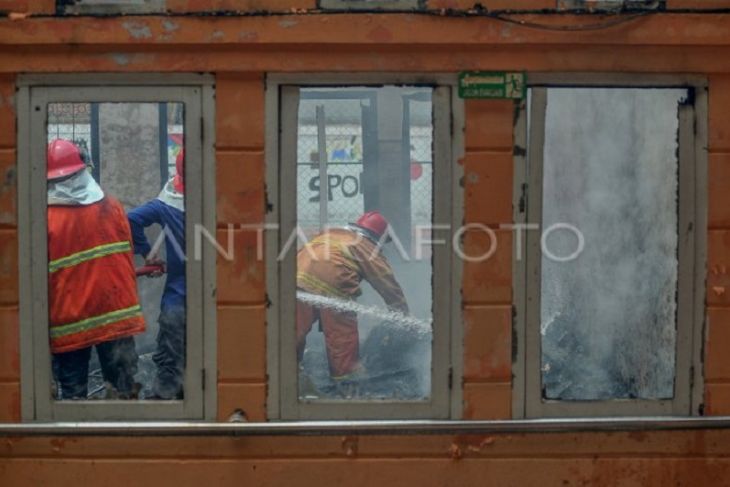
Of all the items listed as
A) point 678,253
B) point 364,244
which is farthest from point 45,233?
point 678,253

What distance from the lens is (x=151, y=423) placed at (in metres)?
6.93

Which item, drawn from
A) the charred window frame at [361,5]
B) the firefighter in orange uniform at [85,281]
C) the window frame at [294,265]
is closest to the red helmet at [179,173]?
the firefighter in orange uniform at [85,281]

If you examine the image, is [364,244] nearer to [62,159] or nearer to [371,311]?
[371,311]

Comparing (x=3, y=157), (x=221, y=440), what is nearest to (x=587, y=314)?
(x=221, y=440)

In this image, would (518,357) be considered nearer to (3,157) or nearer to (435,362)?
(435,362)

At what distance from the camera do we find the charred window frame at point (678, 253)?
274 inches

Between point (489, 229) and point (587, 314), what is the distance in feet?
2.38

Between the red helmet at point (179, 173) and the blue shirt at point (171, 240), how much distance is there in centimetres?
12

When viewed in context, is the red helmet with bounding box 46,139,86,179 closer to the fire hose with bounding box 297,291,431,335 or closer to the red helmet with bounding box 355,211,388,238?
the fire hose with bounding box 297,291,431,335

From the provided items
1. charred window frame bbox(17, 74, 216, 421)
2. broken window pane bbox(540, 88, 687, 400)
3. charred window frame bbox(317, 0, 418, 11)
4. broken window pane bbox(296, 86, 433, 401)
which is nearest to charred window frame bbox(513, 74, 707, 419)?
broken window pane bbox(540, 88, 687, 400)

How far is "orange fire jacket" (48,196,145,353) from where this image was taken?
22.9ft

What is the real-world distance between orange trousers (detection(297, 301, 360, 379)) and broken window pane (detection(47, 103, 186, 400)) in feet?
2.03

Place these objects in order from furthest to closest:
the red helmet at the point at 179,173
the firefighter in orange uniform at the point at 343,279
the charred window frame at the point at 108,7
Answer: the firefighter in orange uniform at the point at 343,279 → the red helmet at the point at 179,173 → the charred window frame at the point at 108,7

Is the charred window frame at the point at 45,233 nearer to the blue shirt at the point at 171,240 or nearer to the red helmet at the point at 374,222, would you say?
the blue shirt at the point at 171,240
